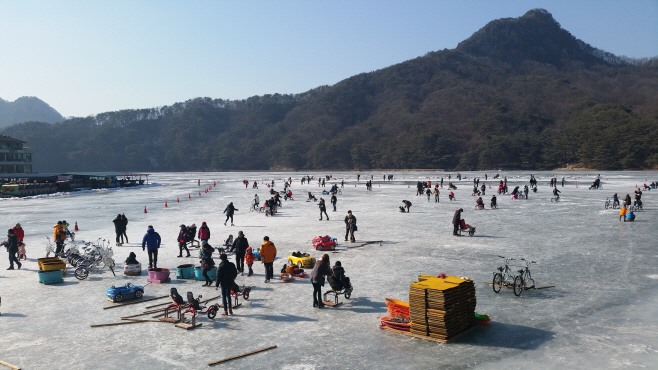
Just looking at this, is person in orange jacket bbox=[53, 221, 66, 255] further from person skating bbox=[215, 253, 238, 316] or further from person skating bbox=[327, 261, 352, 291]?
person skating bbox=[327, 261, 352, 291]

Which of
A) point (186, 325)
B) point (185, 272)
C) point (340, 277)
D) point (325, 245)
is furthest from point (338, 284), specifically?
point (325, 245)

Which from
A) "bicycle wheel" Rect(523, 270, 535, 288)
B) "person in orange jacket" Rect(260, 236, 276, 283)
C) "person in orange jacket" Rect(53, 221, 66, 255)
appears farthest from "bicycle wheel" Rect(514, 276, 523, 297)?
"person in orange jacket" Rect(53, 221, 66, 255)

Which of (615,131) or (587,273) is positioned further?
(615,131)

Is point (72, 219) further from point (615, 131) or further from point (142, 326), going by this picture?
point (615, 131)

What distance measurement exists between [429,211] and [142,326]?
2495cm

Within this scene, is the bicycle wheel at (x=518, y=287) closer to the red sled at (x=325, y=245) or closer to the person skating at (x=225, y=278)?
the person skating at (x=225, y=278)

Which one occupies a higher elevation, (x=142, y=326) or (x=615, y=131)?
(x=615, y=131)

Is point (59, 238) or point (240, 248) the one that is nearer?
point (240, 248)

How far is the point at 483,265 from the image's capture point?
1577cm

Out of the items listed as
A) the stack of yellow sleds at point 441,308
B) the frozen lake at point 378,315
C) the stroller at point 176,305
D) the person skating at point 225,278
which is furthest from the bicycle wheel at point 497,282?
the stroller at point 176,305

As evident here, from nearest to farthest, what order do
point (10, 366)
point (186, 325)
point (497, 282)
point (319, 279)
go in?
point (10, 366), point (186, 325), point (319, 279), point (497, 282)

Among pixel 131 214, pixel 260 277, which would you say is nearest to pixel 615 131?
pixel 131 214

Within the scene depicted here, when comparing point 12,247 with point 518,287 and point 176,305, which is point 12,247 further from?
point 518,287

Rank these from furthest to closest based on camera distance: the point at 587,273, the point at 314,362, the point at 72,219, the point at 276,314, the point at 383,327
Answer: the point at 72,219 → the point at 587,273 → the point at 276,314 → the point at 383,327 → the point at 314,362
